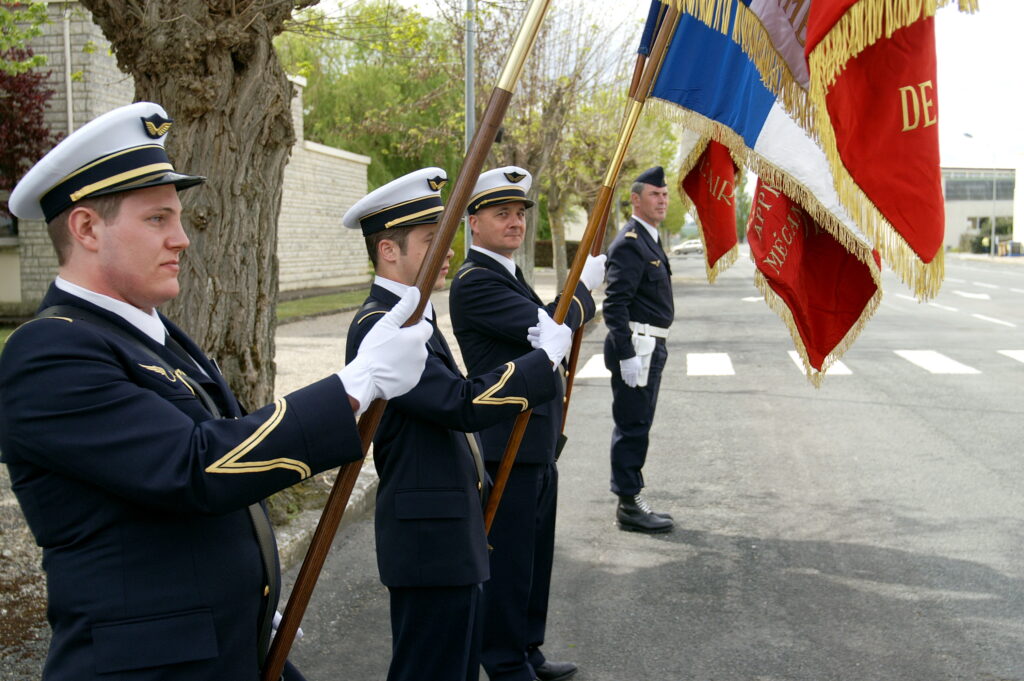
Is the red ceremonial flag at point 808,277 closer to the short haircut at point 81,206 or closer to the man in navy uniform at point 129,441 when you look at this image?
the man in navy uniform at point 129,441

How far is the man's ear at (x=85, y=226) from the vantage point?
6.39 ft

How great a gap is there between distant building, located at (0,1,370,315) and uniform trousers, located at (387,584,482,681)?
522 cm

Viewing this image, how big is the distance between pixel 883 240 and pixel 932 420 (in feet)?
21.7

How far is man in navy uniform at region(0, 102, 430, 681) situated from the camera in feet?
5.97

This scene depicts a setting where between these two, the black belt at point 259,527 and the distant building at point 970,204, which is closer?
the black belt at point 259,527

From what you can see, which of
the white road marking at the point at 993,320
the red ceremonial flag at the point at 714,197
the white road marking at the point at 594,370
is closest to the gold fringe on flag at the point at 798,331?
the red ceremonial flag at the point at 714,197

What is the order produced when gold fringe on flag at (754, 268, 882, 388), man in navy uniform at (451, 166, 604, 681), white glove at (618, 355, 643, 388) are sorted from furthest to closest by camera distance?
1. white glove at (618, 355, 643, 388)
2. gold fringe on flag at (754, 268, 882, 388)
3. man in navy uniform at (451, 166, 604, 681)

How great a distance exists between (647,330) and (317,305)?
1719 cm

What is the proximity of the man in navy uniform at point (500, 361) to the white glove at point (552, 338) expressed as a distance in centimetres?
45

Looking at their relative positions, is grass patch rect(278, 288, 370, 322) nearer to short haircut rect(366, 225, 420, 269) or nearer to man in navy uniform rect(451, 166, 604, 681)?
man in navy uniform rect(451, 166, 604, 681)

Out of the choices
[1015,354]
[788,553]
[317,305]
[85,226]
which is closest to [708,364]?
[1015,354]

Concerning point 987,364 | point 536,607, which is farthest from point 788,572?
point 987,364

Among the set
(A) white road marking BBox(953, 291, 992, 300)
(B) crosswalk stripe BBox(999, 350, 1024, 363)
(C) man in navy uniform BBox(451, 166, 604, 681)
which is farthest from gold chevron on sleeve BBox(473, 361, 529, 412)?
(A) white road marking BBox(953, 291, 992, 300)

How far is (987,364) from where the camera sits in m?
12.9
